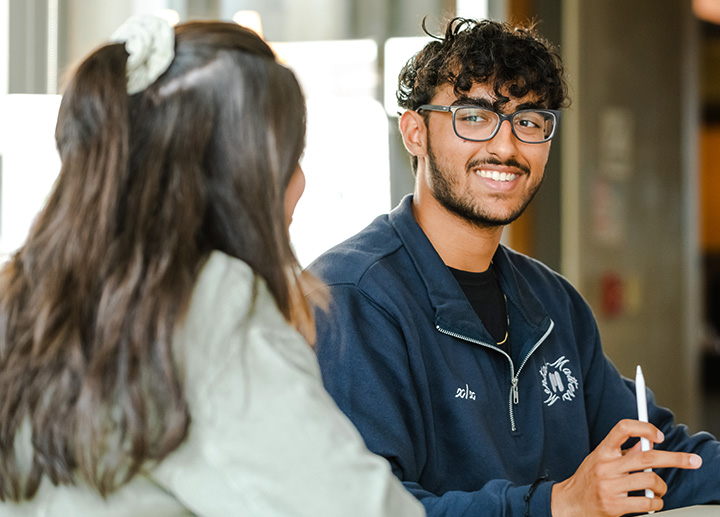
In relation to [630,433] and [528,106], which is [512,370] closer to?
[630,433]

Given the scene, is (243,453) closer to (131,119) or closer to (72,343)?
(72,343)

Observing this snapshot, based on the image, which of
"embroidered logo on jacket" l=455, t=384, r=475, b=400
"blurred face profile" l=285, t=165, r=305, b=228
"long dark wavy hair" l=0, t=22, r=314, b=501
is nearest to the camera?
"long dark wavy hair" l=0, t=22, r=314, b=501

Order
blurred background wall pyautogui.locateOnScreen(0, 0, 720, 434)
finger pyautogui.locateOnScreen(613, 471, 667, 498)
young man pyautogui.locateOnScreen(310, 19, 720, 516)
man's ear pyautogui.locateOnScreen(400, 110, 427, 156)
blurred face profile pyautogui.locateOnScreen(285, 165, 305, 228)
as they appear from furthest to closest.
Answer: blurred background wall pyautogui.locateOnScreen(0, 0, 720, 434), man's ear pyautogui.locateOnScreen(400, 110, 427, 156), young man pyautogui.locateOnScreen(310, 19, 720, 516), finger pyautogui.locateOnScreen(613, 471, 667, 498), blurred face profile pyautogui.locateOnScreen(285, 165, 305, 228)

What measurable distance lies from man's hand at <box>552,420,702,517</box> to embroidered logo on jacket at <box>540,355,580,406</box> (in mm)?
360

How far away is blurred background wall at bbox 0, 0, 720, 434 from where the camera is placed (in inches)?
102

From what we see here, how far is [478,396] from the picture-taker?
144 cm

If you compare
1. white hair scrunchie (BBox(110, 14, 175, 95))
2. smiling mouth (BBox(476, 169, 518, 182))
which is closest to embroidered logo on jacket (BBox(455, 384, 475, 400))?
smiling mouth (BBox(476, 169, 518, 182))

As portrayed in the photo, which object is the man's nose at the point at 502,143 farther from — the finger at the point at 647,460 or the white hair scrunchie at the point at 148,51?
the white hair scrunchie at the point at 148,51

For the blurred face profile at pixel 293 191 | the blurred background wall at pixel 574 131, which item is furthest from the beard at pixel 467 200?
the blurred background wall at pixel 574 131

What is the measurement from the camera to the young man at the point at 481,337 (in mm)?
1271

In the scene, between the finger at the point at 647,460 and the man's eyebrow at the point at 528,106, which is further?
the man's eyebrow at the point at 528,106

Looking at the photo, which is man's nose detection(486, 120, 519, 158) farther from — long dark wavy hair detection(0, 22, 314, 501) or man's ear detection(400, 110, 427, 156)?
long dark wavy hair detection(0, 22, 314, 501)

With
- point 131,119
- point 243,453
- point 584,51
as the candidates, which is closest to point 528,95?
point 131,119

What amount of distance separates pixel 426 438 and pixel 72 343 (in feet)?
2.38
